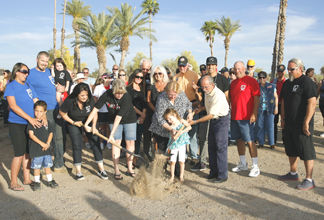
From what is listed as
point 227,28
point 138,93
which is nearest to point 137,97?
point 138,93

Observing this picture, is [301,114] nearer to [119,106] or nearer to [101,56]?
[119,106]

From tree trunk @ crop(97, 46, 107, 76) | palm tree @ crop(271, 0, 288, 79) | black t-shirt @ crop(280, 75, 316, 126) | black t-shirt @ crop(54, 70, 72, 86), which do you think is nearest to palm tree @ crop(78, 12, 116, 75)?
tree trunk @ crop(97, 46, 107, 76)

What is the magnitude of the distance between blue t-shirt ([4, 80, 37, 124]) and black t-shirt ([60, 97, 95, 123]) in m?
0.53

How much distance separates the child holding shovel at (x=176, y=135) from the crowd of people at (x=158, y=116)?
2 centimetres

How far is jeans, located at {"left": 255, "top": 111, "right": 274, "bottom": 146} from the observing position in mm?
6844

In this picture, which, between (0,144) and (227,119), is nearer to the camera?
(227,119)

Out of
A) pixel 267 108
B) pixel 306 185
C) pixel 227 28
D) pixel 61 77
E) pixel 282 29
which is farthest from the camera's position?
pixel 227 28

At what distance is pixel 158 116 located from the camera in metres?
4.54

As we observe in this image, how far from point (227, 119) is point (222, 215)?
1.71m

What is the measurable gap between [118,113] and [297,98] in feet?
9.80

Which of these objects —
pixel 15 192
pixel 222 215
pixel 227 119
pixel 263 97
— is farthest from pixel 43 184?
pixel 263 97

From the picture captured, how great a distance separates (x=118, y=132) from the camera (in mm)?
4773

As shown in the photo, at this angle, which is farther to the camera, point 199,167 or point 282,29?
point 282,29

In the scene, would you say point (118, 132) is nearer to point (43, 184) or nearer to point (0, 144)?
point (43, 184)
